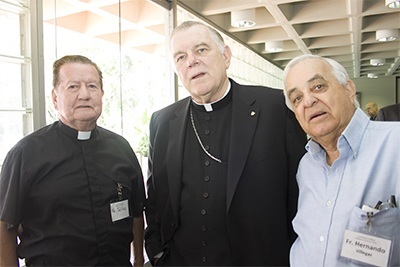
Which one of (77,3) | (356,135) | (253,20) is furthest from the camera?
(253,20)

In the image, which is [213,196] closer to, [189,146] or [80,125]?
[189,146]

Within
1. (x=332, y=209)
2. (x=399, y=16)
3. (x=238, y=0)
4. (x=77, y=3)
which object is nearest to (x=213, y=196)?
(x=332, y=209)

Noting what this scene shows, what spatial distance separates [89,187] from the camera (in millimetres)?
1699

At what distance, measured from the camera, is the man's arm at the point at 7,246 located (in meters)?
1.57

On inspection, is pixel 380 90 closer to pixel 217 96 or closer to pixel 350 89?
pixel 217 96

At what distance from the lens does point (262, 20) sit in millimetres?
4793

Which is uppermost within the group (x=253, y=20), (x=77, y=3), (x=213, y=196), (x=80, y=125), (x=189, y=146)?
(x=253, y=20)

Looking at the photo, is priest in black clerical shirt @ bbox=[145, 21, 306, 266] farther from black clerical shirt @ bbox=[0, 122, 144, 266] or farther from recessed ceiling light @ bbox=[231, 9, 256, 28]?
recessed ceiling light @ bbox=[231, 9, 256, 28]

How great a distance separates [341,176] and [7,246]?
1490mm

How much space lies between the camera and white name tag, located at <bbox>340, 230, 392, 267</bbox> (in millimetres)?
1180

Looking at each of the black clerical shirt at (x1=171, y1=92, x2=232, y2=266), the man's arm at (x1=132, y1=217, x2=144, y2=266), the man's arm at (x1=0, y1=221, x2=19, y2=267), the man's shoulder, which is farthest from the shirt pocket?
the man's arm at (x1=0, y1=221, x2=19, y2=267)

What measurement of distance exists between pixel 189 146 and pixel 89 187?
1.81ft

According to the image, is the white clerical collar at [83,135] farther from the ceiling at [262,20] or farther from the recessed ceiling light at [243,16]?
the recessed ceiling light at [243,16]

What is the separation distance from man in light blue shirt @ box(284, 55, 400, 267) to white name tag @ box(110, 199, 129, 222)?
86 cm
